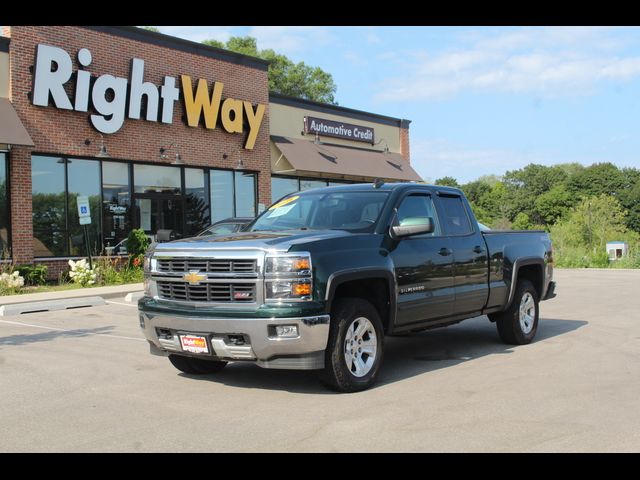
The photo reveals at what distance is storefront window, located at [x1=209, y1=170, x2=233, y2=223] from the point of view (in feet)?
80.3

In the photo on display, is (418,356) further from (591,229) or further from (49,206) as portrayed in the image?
(591,229)

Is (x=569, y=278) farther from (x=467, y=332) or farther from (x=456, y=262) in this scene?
(x=456, y=262)

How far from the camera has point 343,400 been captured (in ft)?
20.1

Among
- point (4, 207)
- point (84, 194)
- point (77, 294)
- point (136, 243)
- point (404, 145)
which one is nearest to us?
point (77, 294)

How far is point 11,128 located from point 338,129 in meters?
14.7

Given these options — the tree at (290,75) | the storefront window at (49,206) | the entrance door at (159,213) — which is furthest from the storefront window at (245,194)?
the tree at (290,75)

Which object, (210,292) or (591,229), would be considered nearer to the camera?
(210,292)

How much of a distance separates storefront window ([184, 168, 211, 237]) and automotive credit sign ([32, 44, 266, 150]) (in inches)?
66.5

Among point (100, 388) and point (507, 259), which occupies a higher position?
point (507, 259)

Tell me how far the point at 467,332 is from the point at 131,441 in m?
6.42

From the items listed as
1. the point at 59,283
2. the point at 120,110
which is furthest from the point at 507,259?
the point at 120,110

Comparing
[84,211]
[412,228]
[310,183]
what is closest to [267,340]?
[412,228]

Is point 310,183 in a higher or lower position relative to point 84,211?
higher

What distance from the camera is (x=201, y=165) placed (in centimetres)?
2356
